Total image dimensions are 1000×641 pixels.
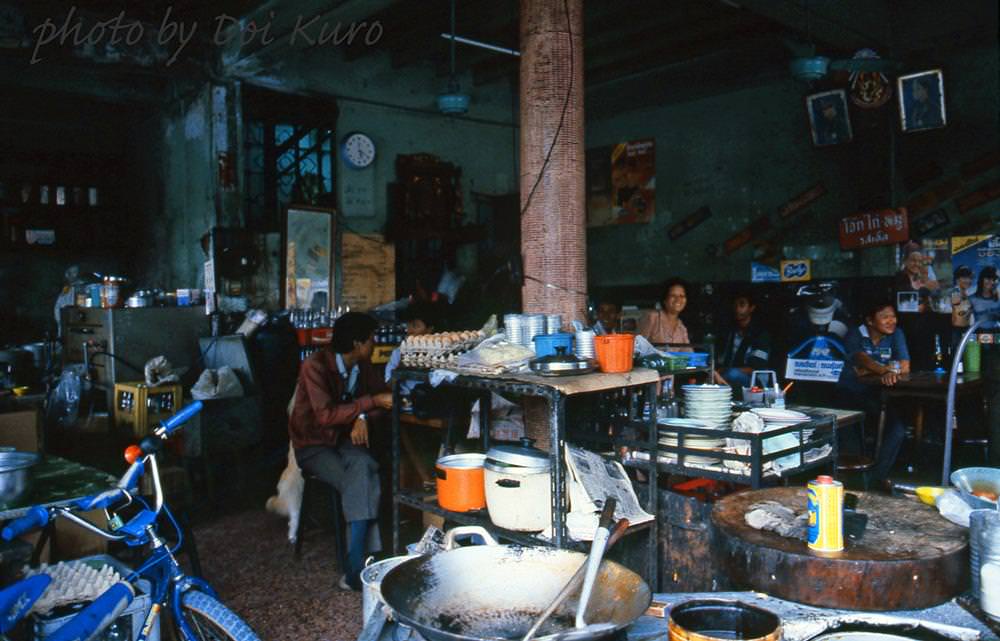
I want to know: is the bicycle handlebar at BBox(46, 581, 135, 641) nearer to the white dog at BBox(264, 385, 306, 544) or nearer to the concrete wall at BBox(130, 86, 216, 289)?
the white dog at BBox(264, 385, 306, 544)

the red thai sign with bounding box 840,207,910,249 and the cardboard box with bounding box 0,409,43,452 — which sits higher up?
the red thai sign with bounding box 840,207,910,249

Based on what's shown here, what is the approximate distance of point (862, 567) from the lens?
2.12 m

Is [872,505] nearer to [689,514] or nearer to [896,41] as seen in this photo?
[689,514]

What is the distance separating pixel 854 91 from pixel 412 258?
18.7ft

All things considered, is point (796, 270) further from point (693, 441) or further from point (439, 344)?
point (439, 344)

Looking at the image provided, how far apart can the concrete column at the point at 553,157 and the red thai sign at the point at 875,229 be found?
523 cm

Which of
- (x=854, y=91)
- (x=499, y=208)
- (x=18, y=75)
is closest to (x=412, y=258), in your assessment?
(x=499, y=208)

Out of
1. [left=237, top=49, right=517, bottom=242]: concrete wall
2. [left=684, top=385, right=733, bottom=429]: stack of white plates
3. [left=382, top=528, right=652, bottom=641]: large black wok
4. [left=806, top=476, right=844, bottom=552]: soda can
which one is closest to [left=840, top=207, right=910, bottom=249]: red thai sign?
[left=237, top=49, right=517, bottom=242]: concrete wall

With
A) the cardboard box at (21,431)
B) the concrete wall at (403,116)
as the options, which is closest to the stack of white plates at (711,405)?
the cardboard box at (21,431)

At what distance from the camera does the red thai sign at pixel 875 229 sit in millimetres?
8414

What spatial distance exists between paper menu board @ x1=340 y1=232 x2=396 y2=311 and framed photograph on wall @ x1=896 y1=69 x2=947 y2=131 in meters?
6.16

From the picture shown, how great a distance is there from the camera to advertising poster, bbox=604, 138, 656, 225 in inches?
428

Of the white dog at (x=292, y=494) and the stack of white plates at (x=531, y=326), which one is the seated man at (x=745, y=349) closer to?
the stack of white plates at (x=531, y=326)

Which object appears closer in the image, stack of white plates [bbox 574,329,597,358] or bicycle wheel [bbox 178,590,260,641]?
bicycle wheel [bbox 178,590,260,641]
